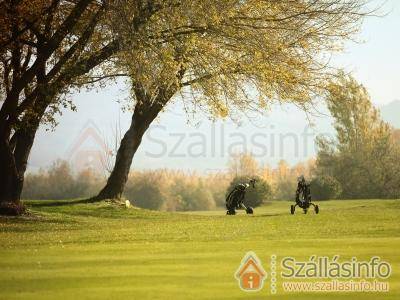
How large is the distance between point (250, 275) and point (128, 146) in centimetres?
3186

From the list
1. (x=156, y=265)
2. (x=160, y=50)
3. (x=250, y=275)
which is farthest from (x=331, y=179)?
(x=250, y=275)

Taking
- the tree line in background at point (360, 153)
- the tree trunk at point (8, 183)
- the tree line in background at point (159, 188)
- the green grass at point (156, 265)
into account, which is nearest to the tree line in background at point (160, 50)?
the tree trunk at point (8, 183)

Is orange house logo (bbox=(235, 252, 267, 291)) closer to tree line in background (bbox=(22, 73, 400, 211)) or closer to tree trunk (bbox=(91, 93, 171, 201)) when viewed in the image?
tree trunk (bbox=(91, 93, 171, 201))

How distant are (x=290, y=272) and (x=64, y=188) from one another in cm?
5024

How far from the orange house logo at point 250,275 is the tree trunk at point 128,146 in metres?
29.9

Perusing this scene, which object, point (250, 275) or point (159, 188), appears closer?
point (250, 275)

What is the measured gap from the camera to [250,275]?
10.6m

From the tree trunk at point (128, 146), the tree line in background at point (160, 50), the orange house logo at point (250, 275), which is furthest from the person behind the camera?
the tree trunk at point (128, 146)

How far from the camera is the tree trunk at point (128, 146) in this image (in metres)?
41.7

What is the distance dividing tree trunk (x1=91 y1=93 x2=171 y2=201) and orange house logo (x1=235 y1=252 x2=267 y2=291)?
1179 inches

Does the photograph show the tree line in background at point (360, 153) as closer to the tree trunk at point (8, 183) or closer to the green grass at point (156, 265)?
the tree trunk at point (8, 183)

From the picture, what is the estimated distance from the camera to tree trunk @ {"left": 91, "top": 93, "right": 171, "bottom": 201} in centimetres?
4166

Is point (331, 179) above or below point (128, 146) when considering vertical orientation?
below

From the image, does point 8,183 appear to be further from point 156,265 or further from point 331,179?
point 331,179
